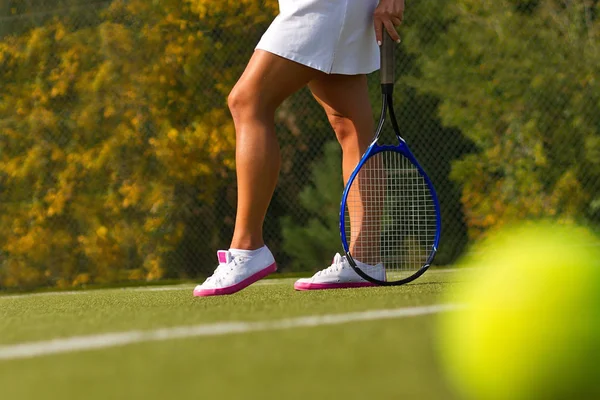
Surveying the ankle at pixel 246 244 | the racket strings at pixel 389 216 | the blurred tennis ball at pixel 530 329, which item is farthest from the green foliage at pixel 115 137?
the blurred tennis ball at pixel 530 329

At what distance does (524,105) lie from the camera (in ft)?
20.3

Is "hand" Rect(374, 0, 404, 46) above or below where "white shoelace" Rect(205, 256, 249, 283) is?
above

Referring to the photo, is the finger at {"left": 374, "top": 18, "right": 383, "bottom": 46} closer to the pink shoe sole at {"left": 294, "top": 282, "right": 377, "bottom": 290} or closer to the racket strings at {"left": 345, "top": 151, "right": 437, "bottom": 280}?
the racket strings at {"left": 345, "top": 151, "right": 437, "bottom": 280}

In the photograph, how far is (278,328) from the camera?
2225 mm

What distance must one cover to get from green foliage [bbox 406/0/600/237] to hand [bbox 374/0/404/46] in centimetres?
289

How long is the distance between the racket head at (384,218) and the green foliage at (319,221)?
6.97 ft

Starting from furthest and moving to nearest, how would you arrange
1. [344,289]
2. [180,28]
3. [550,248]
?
[180,28] < [344,289] < [550,248]

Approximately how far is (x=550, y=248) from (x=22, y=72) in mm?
6091

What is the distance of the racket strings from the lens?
138 inches

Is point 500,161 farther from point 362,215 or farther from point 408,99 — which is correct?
point 362,215

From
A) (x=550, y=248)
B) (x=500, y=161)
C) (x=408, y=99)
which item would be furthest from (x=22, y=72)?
(x=550, y=248)

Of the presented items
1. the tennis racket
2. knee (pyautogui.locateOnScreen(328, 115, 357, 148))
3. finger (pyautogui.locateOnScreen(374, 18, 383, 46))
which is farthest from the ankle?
finger (pyautogui.locateOnScreen(374, 18, 383, 46))

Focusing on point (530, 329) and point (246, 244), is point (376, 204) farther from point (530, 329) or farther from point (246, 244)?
point (530, 329)

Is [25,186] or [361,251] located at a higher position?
[361,251]
